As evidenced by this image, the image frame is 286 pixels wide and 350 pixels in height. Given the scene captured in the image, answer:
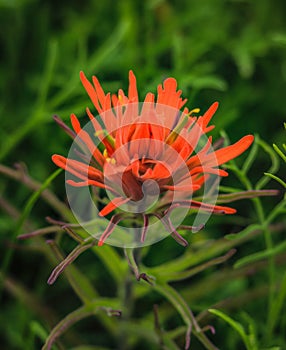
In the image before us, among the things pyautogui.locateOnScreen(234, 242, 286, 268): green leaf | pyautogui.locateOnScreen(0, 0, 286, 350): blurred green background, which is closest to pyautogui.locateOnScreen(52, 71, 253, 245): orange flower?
pyautogui.locateOnScreen(234, 242, 286, 268): green leaf

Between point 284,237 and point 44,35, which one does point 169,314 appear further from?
point 44,35

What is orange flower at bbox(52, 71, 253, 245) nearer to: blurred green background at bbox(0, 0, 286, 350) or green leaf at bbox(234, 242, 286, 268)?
green leaf at bbox(234, 242, 286, 268)

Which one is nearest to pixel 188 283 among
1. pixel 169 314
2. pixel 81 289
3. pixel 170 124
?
pixel 169 314

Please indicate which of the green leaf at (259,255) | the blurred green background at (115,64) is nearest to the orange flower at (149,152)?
the green leaf at (259,255)

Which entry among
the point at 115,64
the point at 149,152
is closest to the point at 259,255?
the point at 149,152

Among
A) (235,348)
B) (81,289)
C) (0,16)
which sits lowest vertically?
(235,348)

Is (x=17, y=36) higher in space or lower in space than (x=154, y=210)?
higher
